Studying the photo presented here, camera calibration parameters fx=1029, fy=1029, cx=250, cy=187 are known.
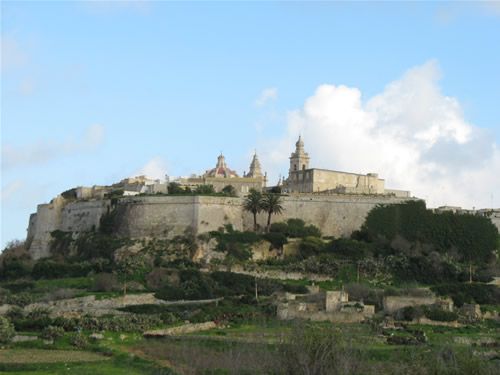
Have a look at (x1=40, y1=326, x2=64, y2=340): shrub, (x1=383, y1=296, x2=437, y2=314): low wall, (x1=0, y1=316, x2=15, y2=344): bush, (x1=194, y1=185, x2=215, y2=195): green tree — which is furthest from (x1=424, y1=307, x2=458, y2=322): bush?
(x1=194, y1=185, x2=215, y2=195): green tree

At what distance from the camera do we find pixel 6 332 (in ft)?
143

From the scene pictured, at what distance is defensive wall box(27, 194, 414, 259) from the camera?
72688mm

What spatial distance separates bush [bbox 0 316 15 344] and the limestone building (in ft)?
128

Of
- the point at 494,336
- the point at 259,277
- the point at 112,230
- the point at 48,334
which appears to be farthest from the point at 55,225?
the point at 494,336

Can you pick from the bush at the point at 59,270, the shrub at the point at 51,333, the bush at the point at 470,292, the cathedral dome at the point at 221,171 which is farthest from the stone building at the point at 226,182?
the shrub at the point at 51,333

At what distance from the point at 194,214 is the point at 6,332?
98.2ft

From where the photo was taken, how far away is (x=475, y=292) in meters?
60.4

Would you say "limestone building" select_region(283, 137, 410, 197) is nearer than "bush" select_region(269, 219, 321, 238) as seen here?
No

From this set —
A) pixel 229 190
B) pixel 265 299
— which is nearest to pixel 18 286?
pixel 265 299

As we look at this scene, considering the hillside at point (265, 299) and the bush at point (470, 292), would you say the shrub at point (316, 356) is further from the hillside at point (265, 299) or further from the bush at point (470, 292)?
the bush at point (470, 292)

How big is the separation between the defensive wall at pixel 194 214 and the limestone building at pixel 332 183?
183 inches

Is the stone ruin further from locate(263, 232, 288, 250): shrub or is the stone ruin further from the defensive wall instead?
the defensive wall

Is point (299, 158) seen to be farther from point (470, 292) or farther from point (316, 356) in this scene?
point (316, 356)

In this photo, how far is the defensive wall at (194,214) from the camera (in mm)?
72688
